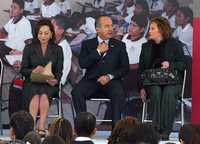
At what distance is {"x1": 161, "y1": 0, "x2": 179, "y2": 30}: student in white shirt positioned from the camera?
698 centimetres

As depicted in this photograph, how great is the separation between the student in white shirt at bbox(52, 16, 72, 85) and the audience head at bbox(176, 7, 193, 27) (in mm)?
1399

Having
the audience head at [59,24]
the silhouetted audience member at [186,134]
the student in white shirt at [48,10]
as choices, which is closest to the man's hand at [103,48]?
the audience head at [59,24]

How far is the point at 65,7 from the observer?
710 centimetres

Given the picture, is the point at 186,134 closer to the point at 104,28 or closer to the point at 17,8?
the point at 104,28

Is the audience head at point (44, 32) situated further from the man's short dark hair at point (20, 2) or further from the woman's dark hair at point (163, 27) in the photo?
the woman's dark hair at point (163, 27)

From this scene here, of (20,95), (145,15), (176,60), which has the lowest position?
(20,95)

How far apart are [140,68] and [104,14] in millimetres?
1088

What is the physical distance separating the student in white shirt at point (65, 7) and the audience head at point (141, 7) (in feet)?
2.74

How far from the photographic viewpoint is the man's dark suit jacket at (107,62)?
634 centimetres

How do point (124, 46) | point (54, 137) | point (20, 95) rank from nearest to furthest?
point (54, 137) → point (124, 46) → point (20, 95)

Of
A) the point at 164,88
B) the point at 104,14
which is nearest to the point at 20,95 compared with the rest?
the point at 104,14

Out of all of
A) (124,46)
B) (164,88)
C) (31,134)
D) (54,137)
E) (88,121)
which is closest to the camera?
(54,137)

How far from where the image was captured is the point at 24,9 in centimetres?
710

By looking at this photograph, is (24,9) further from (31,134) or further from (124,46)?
(31,134)
